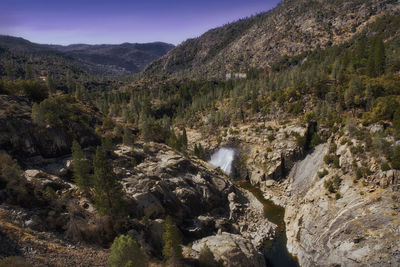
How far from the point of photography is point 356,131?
61.4 metres

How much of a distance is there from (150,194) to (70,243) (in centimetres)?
1739

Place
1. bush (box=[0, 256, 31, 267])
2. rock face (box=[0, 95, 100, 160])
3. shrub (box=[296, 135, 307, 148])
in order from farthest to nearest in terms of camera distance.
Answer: shrub (box=[296, 135, 307, 148]) < rock face (box=[0, 95, 100, 160]) < bush (box=[0, 256, 31, 267])

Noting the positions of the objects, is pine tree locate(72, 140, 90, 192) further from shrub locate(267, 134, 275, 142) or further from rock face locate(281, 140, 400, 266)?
shrub locate(267, 134, 275, 142)

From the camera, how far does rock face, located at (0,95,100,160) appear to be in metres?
42.0

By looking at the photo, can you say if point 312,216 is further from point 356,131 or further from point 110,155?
point 110,155

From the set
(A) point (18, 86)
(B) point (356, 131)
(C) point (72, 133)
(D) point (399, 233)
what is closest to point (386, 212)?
(D) point (399, 233)

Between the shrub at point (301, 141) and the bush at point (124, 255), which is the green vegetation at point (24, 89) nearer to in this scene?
the bush at point (124, 255)

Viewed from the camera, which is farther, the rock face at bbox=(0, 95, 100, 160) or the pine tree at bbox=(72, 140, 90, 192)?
the rock face at bbox=(0, 95, 100, 160)

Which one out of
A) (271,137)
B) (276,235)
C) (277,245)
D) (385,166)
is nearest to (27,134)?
(277,245)

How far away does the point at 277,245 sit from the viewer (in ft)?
170

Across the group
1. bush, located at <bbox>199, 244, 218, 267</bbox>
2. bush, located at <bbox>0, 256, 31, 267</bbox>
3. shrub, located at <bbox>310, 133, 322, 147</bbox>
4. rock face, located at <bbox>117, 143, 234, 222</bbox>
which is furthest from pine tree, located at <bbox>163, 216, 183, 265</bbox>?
shrub, located at <bbox>310, 133, 322, 147</bbox>

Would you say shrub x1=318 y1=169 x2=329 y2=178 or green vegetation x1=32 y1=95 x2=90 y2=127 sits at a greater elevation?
green vegetation x1=32 y1=95 x2=90 y2=127

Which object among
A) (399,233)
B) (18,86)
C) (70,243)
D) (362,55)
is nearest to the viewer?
(70,243)

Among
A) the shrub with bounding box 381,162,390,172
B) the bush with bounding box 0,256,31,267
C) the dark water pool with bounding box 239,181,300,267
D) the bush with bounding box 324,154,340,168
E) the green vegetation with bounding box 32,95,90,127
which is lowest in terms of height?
the dark water pool with bounding box 239,181,300,267
